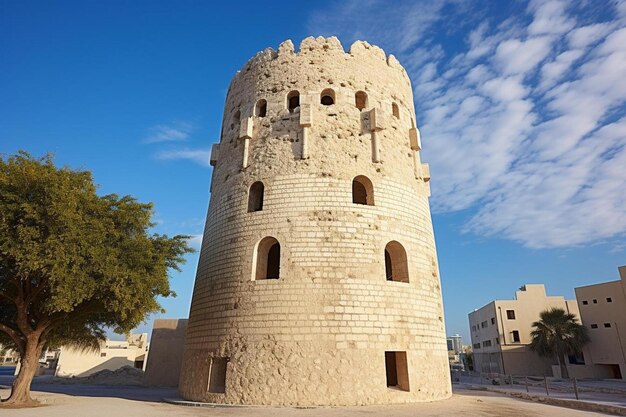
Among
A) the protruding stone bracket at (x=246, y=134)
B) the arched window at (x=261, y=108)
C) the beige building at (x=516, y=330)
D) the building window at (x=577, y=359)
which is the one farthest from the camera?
the beige building at (x=516, y=330)

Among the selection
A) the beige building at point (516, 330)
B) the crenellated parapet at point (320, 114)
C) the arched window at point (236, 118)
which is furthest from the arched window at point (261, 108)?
the beige building at point (516, 330)

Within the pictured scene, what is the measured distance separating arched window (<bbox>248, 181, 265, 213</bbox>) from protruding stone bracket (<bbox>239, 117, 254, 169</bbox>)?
35.6 inches

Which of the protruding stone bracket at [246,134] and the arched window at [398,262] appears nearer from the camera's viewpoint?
the arched window at [398,262]

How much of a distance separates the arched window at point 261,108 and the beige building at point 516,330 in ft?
124

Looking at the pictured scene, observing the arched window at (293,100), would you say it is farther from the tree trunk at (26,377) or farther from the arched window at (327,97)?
the tree trunk at (26,377)

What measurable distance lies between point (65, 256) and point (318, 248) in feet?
24.4

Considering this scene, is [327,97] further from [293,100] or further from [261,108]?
[261,108]

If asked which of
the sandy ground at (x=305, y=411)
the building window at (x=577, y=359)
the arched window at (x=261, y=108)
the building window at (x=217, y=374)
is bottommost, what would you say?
the sandy ground at (x=305, y=411)

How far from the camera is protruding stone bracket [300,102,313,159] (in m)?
14.3

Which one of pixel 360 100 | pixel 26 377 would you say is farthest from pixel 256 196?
pixel 26 377

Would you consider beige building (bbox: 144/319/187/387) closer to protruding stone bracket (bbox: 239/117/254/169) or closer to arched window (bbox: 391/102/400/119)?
protruding stone bracket (bbox: 239/117/254/169)

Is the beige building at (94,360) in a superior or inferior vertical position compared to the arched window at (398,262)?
inferior

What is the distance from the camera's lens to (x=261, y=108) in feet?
54.2

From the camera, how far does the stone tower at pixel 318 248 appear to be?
1155cm
